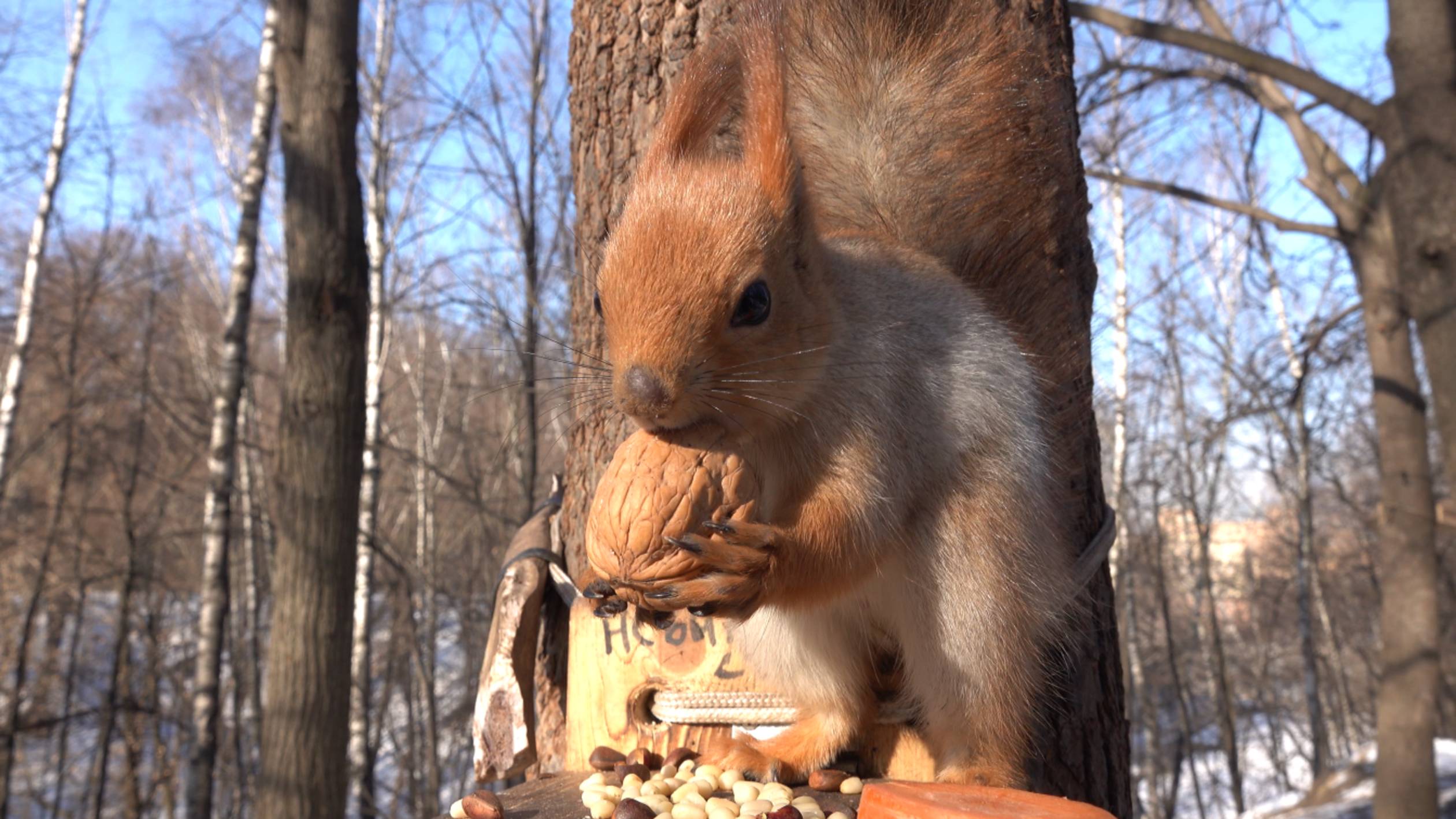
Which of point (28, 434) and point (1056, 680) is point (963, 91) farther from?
point (28, 434)

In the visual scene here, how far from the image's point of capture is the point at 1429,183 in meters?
2.71

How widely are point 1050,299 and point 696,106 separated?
0.63 meters

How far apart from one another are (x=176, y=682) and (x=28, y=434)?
422cm

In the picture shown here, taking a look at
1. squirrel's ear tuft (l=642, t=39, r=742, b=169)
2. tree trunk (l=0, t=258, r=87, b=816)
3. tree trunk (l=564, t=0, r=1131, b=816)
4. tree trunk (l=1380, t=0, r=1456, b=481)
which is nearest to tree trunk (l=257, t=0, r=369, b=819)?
tree trunk (l=564, t=0, r=1131, b=816)

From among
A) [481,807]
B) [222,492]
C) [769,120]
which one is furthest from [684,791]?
[222,492]

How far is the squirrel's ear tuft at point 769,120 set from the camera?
95 cm

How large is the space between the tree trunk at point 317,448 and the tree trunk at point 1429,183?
10.4 feet

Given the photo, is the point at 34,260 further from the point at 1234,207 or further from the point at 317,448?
the point at 1234,207

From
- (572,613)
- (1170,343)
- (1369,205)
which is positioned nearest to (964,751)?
(572,613)

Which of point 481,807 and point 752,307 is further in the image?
point 481,807

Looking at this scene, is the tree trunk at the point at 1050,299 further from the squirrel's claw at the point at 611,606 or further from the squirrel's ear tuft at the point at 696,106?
the squirrel's claw at the point at 611,606

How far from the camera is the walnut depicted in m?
0.89

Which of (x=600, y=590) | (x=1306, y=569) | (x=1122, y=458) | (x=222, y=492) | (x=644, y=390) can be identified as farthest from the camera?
(x=1306, y=569)

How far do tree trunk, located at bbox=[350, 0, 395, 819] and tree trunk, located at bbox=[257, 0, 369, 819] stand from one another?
3891 mm
